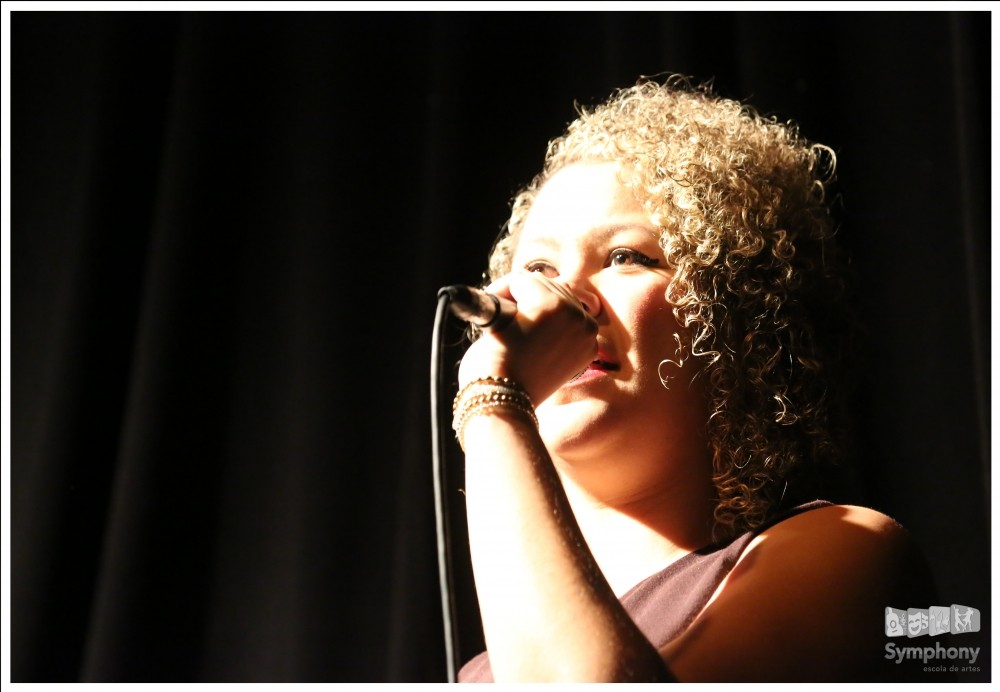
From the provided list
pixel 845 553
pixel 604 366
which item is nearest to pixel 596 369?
pixel 604 366

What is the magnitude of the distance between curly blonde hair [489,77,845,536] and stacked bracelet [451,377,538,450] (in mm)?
282

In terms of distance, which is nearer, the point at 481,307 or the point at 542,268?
the point at 481,307

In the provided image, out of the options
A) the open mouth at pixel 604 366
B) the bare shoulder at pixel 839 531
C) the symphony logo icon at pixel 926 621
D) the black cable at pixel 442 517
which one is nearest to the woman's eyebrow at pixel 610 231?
the open mouth at pixel 604 366

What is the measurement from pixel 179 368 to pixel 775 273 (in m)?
1.12

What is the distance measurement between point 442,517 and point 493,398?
0.12 m

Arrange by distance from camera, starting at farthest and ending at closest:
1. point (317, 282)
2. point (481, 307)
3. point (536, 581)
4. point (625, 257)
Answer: point (317, 282) < point (625, 257) < point (481, 307) < point (536, 581)

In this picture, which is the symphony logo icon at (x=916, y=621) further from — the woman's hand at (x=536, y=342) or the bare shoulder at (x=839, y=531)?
the woman's hand at (x=536, y=342)

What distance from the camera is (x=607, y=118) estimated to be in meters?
1.30

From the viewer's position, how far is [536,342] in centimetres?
82

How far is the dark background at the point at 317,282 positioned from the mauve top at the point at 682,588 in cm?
56

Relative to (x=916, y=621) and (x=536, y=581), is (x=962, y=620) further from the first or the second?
(x=536, y=581)

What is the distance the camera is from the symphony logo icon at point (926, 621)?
0.81 meters

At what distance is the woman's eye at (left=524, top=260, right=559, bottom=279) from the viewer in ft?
3.40

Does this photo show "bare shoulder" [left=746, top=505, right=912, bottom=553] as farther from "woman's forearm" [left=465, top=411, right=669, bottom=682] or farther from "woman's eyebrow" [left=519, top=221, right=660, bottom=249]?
"woman's eyebrow" [left=519, top=221, right=660, bottom=249]
